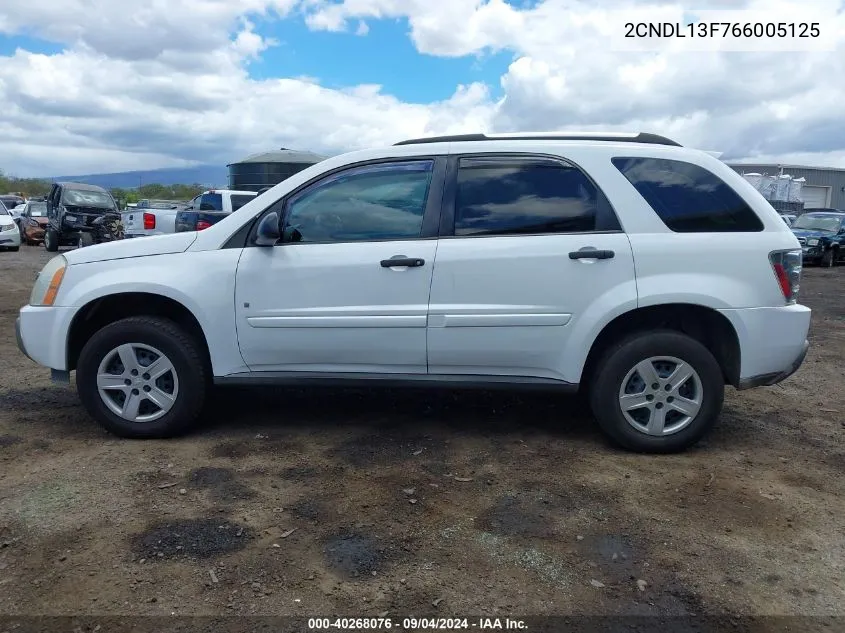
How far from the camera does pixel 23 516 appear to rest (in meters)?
3.32

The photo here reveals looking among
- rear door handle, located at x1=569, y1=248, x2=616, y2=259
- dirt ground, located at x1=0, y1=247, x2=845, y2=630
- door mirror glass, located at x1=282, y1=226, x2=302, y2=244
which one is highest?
door mirror glass, located at x1=282, y1=226, x2=302, y2=244

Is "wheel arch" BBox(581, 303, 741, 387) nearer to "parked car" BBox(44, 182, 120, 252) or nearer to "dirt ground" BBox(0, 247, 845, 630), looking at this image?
"dirt ground" BBox(0, 247, 845, 630)

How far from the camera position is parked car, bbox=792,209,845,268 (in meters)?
19.2

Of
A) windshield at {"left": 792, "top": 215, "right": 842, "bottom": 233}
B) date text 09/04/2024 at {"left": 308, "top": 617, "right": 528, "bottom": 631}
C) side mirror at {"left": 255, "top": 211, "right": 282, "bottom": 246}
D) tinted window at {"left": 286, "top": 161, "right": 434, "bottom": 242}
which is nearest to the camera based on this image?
date text 09/04/2024 at {"left": 308, "top": 617, "right": 528, "bottom": 631}

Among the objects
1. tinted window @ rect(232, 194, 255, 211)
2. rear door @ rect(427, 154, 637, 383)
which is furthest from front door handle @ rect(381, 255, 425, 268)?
tinted window @ rect(232, 194, 255, 211)

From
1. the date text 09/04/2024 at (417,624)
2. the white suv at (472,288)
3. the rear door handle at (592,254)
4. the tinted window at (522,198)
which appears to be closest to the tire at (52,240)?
the white suv at (472,288)

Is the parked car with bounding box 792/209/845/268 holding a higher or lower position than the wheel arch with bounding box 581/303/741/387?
higher

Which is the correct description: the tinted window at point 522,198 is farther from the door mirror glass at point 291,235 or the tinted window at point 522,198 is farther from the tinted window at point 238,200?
the tinted window at point 238,200

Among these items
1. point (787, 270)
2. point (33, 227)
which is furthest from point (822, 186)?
point (787, 270)

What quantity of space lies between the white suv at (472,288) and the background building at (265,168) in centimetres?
2446

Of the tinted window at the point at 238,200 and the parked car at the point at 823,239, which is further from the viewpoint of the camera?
the parked car at the point at 823,239

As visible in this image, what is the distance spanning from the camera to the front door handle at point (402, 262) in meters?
4.11

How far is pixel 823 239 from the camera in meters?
19.2

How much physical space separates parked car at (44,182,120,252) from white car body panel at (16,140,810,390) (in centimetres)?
1584
